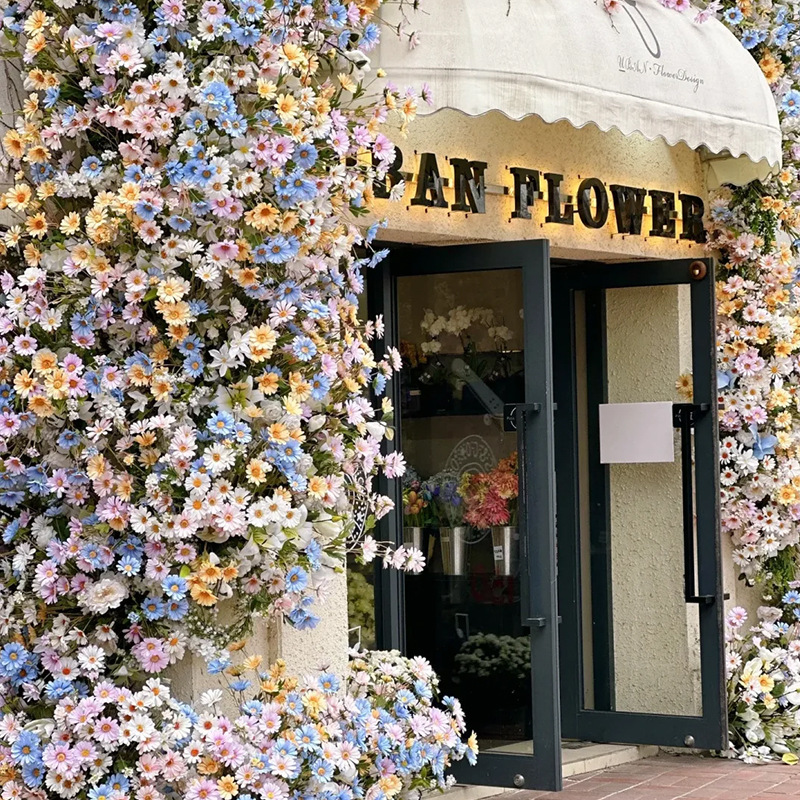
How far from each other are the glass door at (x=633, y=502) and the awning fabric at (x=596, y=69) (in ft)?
3.40

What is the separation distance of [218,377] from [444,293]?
6.51 ft

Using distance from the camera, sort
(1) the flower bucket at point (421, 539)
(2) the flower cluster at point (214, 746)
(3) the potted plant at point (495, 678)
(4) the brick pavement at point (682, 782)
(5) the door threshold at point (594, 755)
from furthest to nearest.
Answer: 1. (5) the door threshold at point (594, 755)
2. (4) the brick pavement at point (682, 782)
3. (1) the flower bucket at point (421, 539)
4. (3) the potted plant at point (495, 678)
5. (2) the flower cluster at point (214, 746)

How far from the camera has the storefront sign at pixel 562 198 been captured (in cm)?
665

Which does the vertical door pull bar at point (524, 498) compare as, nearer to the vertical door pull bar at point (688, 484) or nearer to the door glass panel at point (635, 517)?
the vertical door pull bar at point (688, 484)

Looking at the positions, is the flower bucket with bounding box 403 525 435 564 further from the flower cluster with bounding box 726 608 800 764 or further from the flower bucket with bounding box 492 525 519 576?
the flower cluster with bounding box 726 608 800 764

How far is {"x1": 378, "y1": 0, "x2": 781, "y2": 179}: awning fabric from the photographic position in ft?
19.5

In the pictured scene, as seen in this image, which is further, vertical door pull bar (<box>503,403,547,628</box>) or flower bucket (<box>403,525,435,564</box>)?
flower bucket (<box>403,525,435,564</box>)

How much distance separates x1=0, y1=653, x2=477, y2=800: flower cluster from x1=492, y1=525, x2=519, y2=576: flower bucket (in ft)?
4.73

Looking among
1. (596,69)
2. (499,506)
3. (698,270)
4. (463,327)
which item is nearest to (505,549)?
(499,506)

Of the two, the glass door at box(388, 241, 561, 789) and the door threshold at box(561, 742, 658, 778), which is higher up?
the glass door at box(388, 241, 561, 789)

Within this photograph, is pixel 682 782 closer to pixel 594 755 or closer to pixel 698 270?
pixel 594 755

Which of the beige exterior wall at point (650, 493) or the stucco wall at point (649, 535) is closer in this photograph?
the beige exterior wall at point (650, 493)

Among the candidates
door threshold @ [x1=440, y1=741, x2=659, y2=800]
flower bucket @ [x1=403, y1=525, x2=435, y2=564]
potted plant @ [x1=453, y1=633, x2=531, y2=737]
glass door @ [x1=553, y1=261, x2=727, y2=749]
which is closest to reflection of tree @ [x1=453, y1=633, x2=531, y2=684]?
potted plant @ [x1=453, y1=633, x2=531, y2=737]

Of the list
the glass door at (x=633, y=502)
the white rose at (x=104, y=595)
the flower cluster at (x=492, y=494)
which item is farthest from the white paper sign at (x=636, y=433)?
the white rose at (x=104, y=595)
